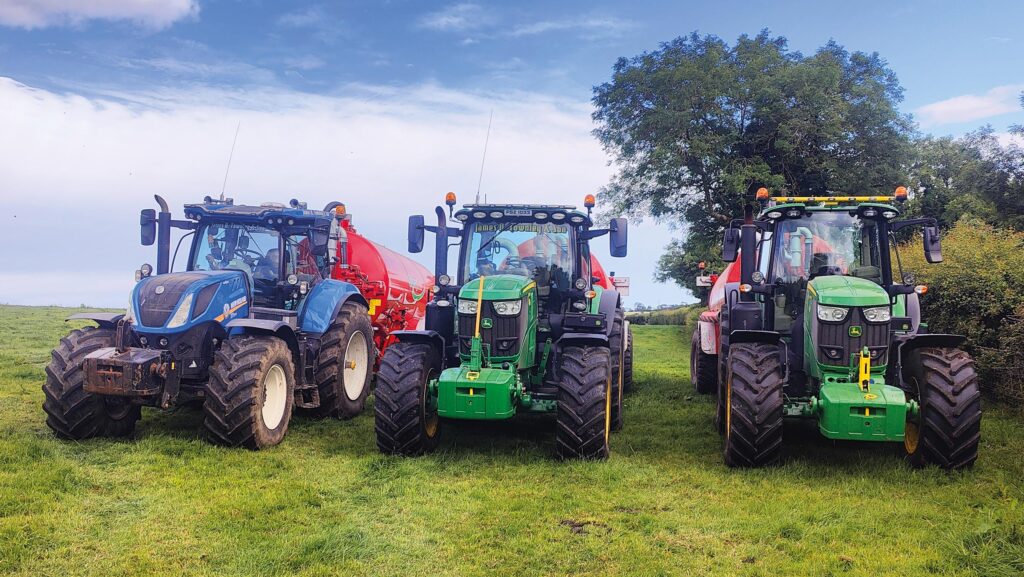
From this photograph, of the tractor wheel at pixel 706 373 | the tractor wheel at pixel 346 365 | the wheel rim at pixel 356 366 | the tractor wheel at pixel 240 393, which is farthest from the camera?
the tractor wheel at pixel 706 373

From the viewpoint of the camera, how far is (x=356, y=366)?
33.0 ft

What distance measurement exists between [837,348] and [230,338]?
18.5 feet

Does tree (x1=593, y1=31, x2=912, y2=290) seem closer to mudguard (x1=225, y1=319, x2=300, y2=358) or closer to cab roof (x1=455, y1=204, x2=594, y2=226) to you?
cab roof (x1=455, y1=204, x2=594, y2=226)

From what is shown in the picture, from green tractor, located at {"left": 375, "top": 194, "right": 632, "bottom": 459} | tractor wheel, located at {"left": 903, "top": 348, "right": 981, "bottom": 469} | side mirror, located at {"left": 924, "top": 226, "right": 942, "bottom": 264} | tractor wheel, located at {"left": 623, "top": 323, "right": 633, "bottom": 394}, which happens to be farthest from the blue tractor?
side mirror, located at {"left": 924, "top": 226, "right": 942, "bottom": 264}

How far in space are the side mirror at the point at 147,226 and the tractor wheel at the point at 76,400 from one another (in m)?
1.39

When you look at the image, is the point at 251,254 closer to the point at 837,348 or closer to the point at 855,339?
the point at 837,348

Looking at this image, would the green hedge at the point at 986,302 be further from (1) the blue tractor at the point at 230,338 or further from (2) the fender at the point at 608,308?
(1) the blue tractor at the point at 230,338

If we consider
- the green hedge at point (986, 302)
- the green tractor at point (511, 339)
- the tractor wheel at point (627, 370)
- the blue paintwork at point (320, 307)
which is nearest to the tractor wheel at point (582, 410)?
the green tractor at point (511, 339)

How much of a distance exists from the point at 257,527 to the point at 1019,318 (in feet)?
31.2

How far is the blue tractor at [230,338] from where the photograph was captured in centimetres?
729

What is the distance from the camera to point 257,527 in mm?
5527

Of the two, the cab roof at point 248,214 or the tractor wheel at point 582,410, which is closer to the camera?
the tractor wheel at point 582,410

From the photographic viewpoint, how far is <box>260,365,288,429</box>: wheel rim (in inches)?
Result: 311

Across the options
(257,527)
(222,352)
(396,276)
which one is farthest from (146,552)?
(396,276)
